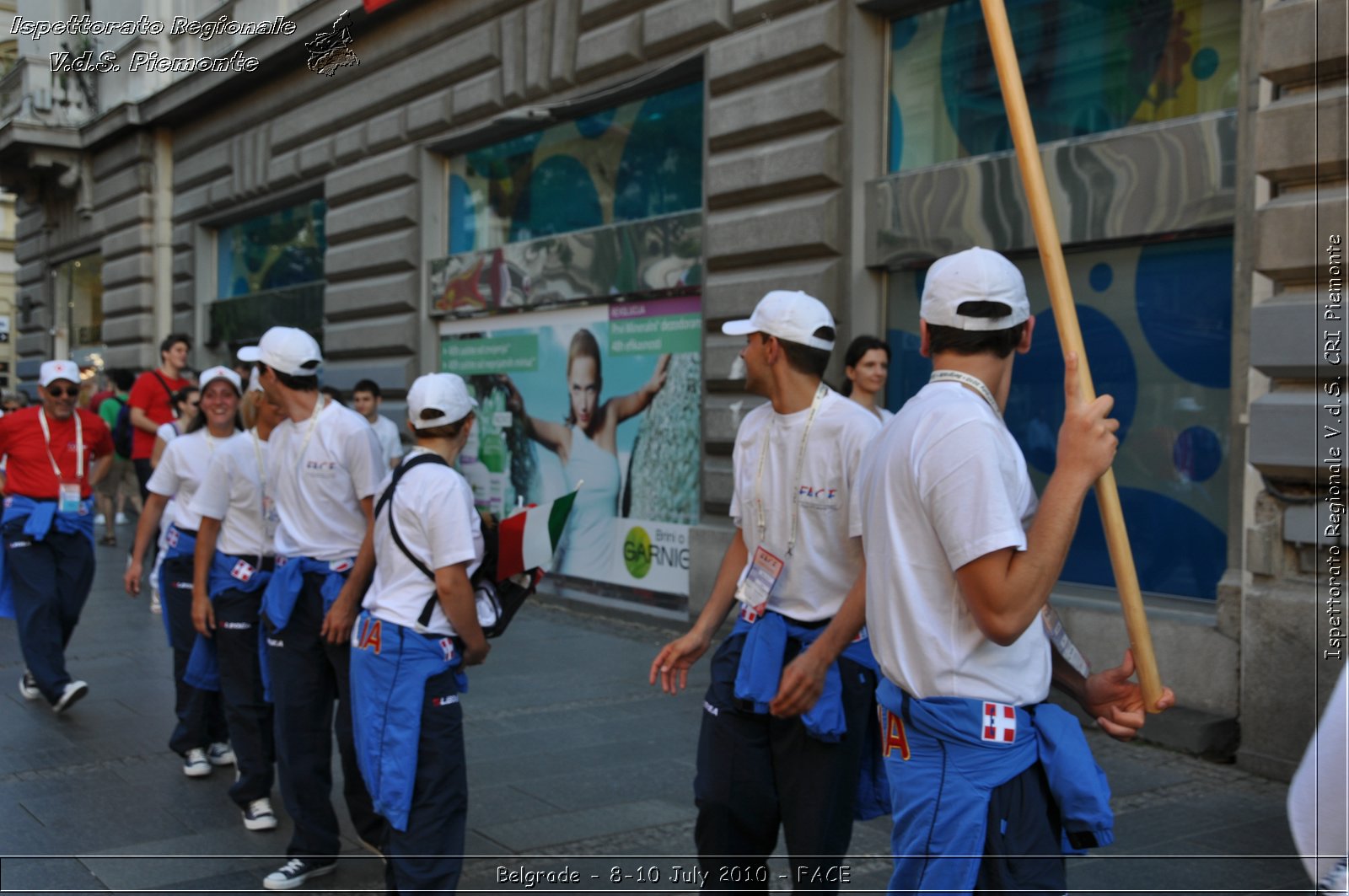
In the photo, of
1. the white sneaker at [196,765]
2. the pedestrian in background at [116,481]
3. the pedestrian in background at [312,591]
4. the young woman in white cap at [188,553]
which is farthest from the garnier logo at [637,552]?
the pedestrian in background at [116,481]

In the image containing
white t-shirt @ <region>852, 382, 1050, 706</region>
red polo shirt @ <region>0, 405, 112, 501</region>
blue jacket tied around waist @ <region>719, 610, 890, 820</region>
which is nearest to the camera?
white t-shirt @ <region>852, 382, 1050, 706</region>

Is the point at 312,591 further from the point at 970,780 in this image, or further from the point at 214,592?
the point at 970,780

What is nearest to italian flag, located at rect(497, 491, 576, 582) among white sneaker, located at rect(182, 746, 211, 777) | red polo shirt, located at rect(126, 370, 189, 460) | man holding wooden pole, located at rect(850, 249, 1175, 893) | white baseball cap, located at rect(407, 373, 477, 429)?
white baseball cap, located at rect(407, 373, 477, 429)

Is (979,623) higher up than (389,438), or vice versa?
(389,438)

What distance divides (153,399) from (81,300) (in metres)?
11.8

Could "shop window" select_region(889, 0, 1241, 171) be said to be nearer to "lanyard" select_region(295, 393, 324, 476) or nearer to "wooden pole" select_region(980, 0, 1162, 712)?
"lanyard" select_region(295, 393, 324, 476)

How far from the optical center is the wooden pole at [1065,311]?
224 centimetres

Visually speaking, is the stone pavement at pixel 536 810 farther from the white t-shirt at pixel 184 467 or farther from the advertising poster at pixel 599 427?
the advertising poster at pixel 599 427

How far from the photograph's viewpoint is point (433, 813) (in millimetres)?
3906

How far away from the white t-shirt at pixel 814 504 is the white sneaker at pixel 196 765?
11.1 ft

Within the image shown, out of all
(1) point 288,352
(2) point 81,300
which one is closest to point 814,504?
(1) point 288,352

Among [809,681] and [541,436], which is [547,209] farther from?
[809,681]

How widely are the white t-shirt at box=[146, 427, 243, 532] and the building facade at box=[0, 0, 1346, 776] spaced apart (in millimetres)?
3551

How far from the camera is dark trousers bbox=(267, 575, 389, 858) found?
4.70m
